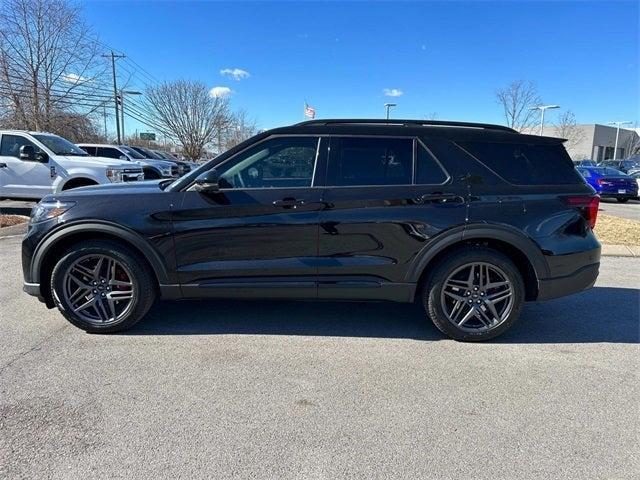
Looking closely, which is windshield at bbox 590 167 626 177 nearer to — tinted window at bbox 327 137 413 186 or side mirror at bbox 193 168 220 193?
tinted window at bbox 327 137 413 186

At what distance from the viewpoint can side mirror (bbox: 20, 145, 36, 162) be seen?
9.57 metres

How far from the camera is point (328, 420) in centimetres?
271

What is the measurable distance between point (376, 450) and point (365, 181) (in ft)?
7.01

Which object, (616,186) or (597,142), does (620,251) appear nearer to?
(616,186)

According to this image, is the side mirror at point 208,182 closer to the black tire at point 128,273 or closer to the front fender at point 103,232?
the front fender at point 103,232

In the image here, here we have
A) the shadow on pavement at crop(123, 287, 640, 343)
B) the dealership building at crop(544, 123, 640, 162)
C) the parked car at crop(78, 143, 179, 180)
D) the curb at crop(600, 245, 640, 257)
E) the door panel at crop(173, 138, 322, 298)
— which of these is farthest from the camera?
the dealership building at crop(544, 123, 640, 162)

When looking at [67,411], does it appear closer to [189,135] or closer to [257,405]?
[257,405]

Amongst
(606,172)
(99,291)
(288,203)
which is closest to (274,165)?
(288,203)

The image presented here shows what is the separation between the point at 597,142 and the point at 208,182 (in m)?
64.0

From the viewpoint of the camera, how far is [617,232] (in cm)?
939

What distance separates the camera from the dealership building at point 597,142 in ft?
177

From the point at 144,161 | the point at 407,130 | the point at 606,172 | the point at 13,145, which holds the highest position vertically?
the point at 13,145

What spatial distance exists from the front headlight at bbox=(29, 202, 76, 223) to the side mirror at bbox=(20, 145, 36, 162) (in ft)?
23.2

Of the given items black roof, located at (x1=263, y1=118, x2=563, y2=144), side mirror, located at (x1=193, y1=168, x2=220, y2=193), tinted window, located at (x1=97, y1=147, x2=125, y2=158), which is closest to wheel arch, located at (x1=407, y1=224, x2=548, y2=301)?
black roof, located at (x1=263, y1=118, x2=563, y2=144)
